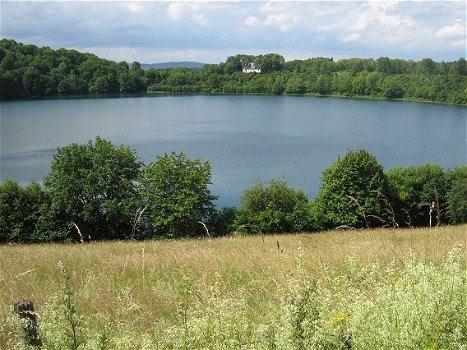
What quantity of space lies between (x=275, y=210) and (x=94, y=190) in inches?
480

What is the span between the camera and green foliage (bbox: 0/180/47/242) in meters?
30.6

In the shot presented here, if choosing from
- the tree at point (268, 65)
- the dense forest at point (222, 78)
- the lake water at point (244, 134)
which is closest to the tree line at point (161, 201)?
the lake water at point (244, 134)

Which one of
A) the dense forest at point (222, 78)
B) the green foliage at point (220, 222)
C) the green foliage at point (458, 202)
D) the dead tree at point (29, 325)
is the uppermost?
the dense forest at point (222, 78)

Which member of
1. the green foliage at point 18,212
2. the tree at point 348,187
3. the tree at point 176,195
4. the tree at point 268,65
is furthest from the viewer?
the tree at point 268,65

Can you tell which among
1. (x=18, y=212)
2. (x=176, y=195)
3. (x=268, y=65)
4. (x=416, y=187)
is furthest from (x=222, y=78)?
(x=18, y=212)

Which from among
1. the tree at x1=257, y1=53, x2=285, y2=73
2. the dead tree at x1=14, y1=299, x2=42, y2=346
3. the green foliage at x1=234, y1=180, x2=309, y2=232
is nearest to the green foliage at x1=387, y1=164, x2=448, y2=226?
the green foliage at x1=234, y1=180, x2=309, y2=232

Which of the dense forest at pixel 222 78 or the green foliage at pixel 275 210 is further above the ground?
the dense forest at pixel 222 78

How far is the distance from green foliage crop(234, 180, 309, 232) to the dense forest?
98.4m

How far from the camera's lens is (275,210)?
32.6m

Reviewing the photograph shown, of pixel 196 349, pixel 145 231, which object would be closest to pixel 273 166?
pixel 145 231

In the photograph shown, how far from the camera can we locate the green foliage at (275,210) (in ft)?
105

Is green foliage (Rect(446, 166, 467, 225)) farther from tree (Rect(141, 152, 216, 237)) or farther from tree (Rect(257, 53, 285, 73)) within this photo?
tree (Rect(257, 53, 285, 73))

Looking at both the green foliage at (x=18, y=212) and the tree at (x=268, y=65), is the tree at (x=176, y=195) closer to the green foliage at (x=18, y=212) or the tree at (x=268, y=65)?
the green foliage at (x=18, y=212)

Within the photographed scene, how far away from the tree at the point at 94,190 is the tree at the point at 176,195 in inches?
57.6
